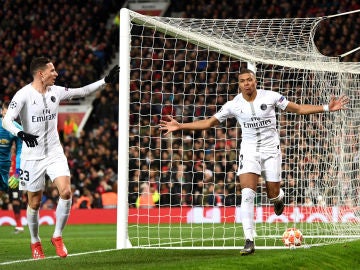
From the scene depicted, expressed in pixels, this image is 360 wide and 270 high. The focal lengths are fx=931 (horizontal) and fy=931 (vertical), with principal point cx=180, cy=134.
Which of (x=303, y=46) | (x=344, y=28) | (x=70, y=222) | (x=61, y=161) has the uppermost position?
(x=344, y=28)

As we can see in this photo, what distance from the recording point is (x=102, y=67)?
31828mm

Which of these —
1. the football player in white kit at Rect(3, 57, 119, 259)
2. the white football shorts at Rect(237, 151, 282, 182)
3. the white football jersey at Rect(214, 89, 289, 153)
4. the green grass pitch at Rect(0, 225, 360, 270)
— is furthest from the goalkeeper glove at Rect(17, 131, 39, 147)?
the white football shorts at Rect(237, 151, 282, 182)

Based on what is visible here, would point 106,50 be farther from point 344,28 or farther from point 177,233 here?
point 177,233

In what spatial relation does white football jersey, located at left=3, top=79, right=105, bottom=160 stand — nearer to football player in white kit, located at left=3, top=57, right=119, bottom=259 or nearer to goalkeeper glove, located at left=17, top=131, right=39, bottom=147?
football player in white kit, located at left=3, top=57, right=119, bottom=259

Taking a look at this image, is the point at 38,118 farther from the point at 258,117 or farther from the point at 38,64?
the point at 258,117

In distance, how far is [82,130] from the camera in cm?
3025

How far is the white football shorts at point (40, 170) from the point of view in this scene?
10.9 meters

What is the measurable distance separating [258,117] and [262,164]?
0.62 m

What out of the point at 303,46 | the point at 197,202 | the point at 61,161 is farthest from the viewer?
the point at 197,202

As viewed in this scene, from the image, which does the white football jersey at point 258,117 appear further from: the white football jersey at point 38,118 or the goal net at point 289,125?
the white football jersey at point 38,118

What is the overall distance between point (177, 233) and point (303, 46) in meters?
4.77

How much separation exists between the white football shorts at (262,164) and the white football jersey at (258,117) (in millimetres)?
71

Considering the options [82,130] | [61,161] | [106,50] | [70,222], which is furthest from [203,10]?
[61,161]

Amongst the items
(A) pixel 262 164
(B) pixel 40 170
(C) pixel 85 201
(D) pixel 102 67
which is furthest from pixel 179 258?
(D) pixel 102 67
